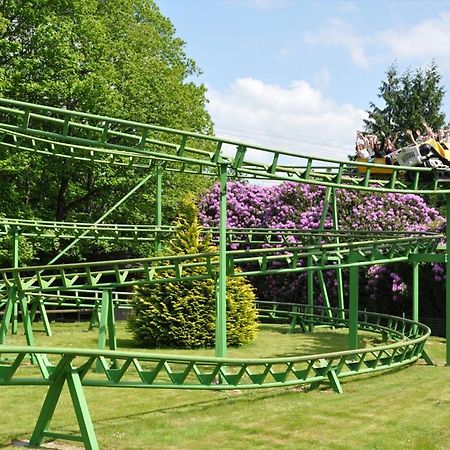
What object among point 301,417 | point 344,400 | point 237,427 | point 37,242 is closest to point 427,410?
point 344,400

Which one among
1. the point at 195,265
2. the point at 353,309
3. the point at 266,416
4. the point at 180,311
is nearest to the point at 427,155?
the point at 353,309

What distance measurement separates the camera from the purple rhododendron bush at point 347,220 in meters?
23.3

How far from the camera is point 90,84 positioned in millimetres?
23031

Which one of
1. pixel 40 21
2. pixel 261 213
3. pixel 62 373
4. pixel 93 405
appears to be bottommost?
pixel 93 405

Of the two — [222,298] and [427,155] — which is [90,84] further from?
[222,298]

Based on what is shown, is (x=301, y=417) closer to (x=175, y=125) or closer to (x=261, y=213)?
(x=175, y=125)

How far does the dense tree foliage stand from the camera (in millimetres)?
22906

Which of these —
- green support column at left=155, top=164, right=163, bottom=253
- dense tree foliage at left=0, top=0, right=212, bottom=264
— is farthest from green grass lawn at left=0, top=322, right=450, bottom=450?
dense tree foliage at left=0, top=0, right=212, bottom=264

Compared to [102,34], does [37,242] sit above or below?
below

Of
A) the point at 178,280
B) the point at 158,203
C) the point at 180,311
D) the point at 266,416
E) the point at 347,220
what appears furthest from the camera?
the point at 347,220

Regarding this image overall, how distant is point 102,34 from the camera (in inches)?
973

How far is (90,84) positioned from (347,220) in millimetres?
9861

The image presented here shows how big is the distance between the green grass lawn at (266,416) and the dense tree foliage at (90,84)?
13.1m

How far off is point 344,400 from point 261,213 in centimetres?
1855
